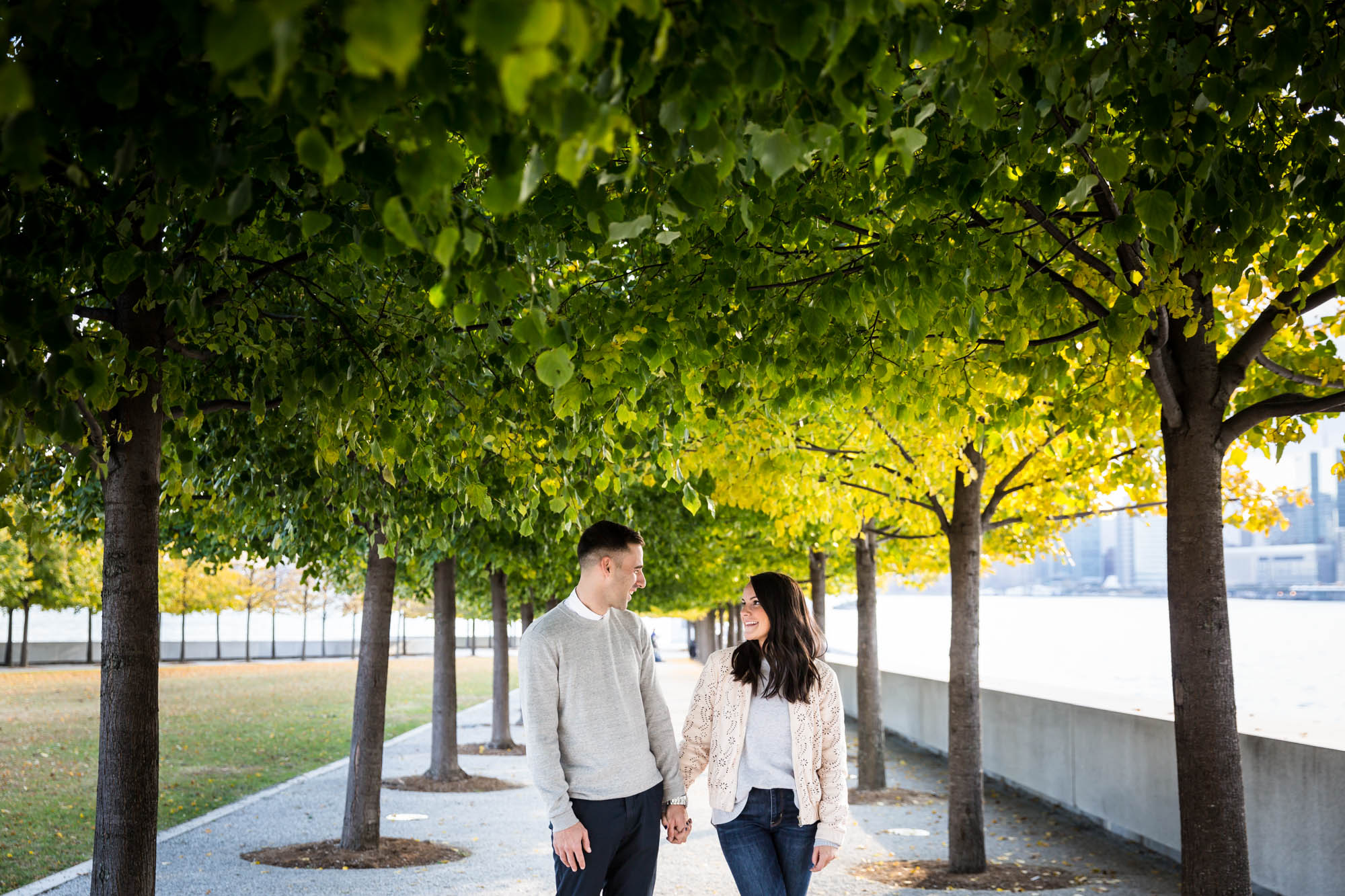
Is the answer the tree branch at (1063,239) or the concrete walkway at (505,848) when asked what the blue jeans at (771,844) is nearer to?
the tree branch at (1063,239)

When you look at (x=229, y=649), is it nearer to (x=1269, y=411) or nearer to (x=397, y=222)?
(x=1269, y=411)

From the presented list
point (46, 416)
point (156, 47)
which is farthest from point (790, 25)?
point (46, 416)

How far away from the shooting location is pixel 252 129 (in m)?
3.40

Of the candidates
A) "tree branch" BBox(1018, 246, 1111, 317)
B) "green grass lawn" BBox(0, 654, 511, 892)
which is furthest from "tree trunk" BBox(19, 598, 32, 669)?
"tree branch" BBox(1018, 246, 1111, 317)

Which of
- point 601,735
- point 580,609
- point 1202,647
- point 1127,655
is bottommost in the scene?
point 1127,655

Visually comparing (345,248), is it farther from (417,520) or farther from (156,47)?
(417,520)

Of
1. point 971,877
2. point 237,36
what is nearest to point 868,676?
point 971,877

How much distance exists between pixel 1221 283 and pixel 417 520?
6.18 m

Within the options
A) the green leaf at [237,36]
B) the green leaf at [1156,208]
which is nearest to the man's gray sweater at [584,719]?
the green leaf at [1156,208]

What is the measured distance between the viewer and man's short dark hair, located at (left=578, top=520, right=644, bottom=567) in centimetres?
475

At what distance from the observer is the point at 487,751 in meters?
18.7

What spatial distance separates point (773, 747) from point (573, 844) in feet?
3.14

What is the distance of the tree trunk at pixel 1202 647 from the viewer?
4.95 m

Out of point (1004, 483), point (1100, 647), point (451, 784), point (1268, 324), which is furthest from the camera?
point (1100, 647)
